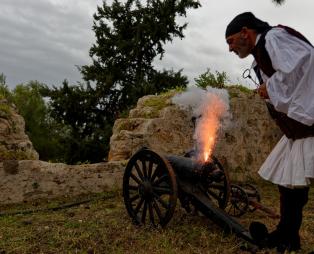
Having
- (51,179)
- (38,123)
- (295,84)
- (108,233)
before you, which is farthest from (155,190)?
(38,123)

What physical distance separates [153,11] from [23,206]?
19887mm

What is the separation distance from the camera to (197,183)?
227 inches

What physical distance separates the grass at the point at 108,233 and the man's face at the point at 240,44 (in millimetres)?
1989

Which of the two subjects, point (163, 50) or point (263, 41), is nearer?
point (263, 41)

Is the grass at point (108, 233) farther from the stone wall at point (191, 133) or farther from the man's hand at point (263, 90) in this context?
the stone wall at point (191, 133)

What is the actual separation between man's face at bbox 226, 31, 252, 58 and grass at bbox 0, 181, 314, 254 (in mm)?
1989

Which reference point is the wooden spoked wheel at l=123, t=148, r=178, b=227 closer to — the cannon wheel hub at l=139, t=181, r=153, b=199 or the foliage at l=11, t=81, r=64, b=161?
the cannon wheel hub at l=139, t=181, r=153, b=199

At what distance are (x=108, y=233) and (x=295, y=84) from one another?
2.68m

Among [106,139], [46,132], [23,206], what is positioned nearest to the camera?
[23,206]

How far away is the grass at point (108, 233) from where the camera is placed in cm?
490

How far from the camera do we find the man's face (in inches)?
178

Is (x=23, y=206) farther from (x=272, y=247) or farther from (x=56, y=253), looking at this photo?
(x=272, y=247)

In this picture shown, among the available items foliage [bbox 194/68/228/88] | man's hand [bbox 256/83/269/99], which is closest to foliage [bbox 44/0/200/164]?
foliage [bbox 194/68/228/88]

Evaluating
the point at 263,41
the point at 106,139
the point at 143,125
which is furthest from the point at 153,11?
the point at 263,41
